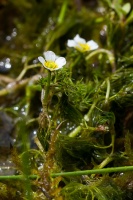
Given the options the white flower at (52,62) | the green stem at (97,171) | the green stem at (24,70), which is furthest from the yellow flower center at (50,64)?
the green stem at (24,70)

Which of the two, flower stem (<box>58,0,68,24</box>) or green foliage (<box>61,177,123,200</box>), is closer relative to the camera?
green foliage (<box>61,177,123,200</box>)

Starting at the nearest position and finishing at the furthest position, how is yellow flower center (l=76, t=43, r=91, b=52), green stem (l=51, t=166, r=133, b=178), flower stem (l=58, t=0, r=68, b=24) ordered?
green stem (l=51, t=166, r=133, b=178) → yellow flower center (l=76, t=43, r=91, b=52) → flower stem (l=58, t=0, r=68, b=24)

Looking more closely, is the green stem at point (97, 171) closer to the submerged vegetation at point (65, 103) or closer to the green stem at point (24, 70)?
the submerged vegetation at point (65, 103)

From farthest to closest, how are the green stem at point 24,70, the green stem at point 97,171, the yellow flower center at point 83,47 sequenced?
the green stem at point 24,70
the yellow flower center at point 83,47
the green stem at point 97,171

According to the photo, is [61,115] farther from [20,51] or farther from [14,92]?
A: [20,51]

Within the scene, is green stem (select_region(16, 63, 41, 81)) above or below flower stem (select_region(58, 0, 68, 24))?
below

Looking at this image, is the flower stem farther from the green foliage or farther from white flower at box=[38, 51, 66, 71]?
the green foliage

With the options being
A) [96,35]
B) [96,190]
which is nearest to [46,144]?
[96,190]

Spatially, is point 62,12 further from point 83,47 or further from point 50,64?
point 50,64

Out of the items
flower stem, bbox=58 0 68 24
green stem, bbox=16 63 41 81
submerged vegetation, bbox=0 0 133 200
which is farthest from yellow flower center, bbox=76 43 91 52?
flower stem, bbox=58 0 68 24
